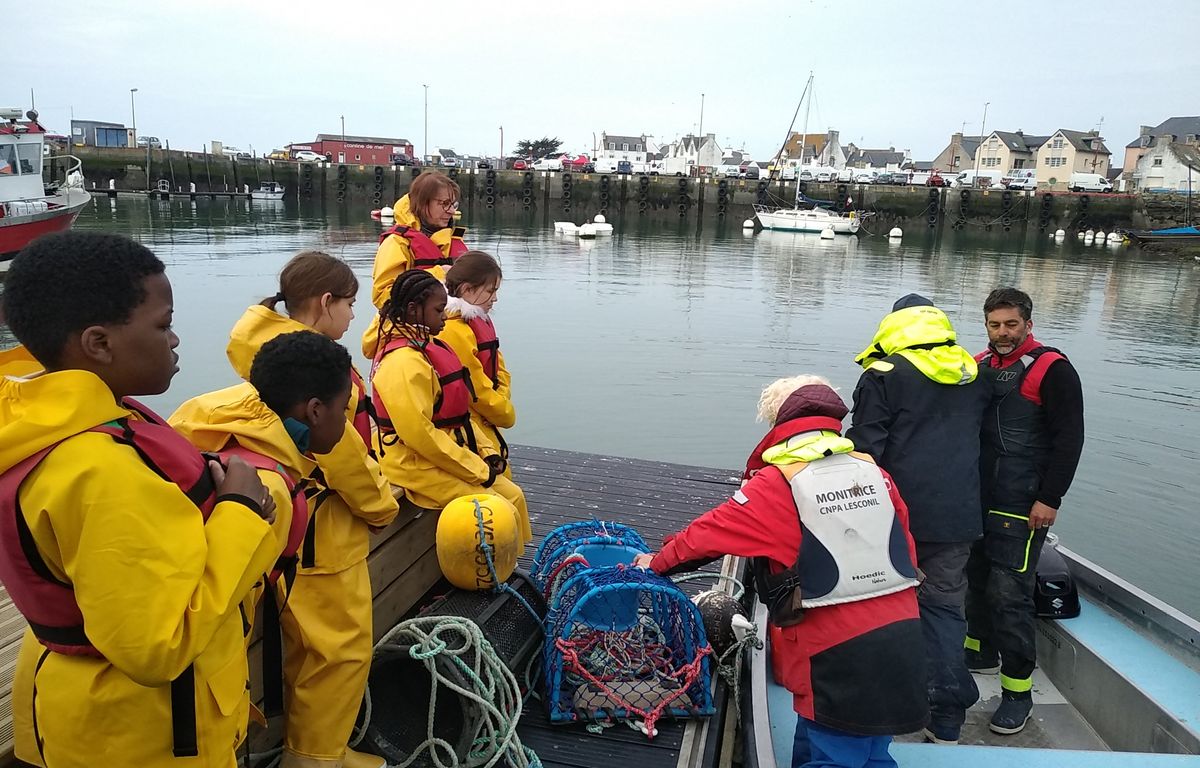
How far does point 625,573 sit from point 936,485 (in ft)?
4.71

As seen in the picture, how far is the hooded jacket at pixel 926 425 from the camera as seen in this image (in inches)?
142

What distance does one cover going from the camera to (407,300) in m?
3.74

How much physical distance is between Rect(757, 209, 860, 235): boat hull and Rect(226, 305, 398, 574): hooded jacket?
47.8m

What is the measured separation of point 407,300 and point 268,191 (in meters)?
60.9

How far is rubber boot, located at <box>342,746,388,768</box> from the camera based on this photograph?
2.84 metres

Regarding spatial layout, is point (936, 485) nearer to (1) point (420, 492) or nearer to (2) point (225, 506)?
(1) point (420, 492)

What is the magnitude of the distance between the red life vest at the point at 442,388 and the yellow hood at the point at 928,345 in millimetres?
1823

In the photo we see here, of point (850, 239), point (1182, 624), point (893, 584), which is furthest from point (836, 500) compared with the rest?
point (850, 239)

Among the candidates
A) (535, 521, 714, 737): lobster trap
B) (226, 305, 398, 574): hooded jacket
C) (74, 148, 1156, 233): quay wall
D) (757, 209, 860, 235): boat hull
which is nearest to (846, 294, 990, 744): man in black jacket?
(535, 521, 714, 737): lobster trap

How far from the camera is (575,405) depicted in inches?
482

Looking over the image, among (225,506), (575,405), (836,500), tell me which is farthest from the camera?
(575,405)

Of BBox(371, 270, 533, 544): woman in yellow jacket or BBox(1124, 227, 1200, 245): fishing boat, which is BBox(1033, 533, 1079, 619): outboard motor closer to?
BBox(371, 270, 533, 544): woman in yellow jacket

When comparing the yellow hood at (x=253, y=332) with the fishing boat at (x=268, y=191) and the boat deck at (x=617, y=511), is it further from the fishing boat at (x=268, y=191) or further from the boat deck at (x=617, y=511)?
the fishing boat at (x=268, y=191)

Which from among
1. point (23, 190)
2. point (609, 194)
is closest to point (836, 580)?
point (23, 190)
